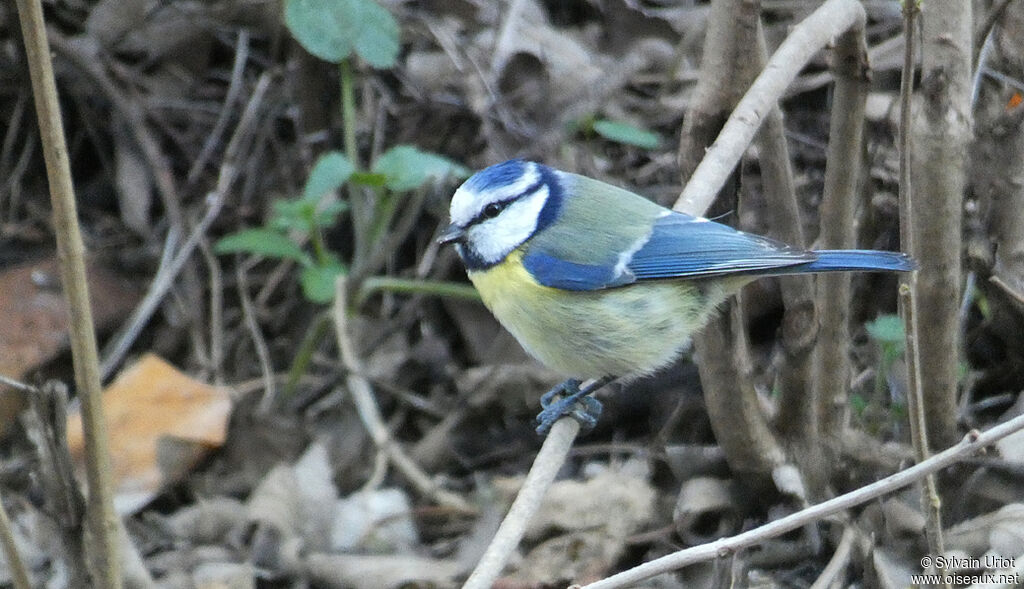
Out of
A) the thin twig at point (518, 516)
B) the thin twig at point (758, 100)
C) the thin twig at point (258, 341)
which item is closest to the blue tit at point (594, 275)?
the thin twig at point (758, 100)

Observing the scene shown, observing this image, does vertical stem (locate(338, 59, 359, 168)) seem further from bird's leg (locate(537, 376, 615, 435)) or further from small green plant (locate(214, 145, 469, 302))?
bird's leg (locate(537, 376, 615, 435))

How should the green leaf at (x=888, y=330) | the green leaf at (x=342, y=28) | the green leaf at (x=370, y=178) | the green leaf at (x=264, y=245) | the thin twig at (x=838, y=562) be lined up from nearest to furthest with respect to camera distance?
the thin twig at (x=838, y=562)
the green leaf at (x=888, y=330)
the green leaf at (x=342, y=28)
the green leaf at (x=370, y=178)
the green leaf at (x=264, y=245)

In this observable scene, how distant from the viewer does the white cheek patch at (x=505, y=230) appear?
2.95 m

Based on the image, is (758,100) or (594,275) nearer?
(758,100)

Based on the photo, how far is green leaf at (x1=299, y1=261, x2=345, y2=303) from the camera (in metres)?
4.12

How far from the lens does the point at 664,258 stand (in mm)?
2857

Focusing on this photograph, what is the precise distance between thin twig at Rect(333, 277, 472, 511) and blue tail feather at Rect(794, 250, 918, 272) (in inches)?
71.0

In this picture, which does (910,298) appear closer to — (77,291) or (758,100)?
(758,100)

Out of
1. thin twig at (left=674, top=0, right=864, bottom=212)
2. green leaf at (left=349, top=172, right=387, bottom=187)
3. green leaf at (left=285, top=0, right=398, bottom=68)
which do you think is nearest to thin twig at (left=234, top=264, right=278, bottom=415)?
green leaf at (left=349, top=172, right=387, bottom=187)

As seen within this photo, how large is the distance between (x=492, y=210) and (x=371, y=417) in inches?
60.3

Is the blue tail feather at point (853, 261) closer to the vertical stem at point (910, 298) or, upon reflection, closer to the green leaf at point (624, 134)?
the vertical stem at point (910, 298)

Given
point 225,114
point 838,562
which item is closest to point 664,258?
point 838,562

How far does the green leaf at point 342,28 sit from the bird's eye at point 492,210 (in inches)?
29.5

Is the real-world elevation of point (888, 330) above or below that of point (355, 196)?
below
